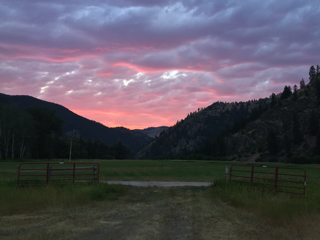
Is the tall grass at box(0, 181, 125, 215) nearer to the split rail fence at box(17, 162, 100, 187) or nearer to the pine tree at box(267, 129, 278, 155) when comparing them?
the split rail fence at box(17, 162, 100, 187)

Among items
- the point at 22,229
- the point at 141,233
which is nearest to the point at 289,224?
the point at 141,233

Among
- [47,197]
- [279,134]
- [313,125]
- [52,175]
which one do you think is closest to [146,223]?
[47,197]

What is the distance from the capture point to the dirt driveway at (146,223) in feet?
32.0

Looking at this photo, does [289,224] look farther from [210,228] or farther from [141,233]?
[141,233]

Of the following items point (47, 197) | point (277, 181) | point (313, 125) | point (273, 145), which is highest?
point (313, 125)

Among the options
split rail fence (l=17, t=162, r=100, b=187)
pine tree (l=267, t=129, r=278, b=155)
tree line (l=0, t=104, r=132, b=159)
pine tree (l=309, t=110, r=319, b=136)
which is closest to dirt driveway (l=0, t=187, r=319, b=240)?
split rail fence (l=17, t=162, r=100, b=187)

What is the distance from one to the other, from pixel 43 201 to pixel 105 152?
169 m

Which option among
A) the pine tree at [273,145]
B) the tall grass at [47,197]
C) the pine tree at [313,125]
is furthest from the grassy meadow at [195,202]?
the pine tree at [313,125]

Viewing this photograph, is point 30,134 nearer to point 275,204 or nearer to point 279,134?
point 275,204

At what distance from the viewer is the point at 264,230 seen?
34.3 feet

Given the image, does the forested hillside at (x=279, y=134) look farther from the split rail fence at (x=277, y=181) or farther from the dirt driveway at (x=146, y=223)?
the dirt driveway at (x=146, y=223)

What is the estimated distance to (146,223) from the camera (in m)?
11.3

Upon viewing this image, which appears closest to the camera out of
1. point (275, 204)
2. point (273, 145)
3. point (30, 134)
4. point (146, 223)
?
point (146, 223)

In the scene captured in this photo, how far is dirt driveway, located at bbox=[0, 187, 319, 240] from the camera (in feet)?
32.0
